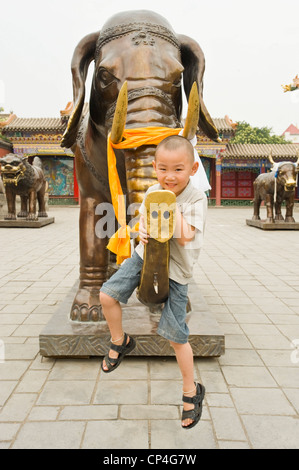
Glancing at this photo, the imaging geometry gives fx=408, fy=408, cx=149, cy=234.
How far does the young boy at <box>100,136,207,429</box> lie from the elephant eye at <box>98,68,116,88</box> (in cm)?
94

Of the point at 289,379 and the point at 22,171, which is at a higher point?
the point at 22,171

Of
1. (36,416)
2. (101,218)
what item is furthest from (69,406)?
(101,218)

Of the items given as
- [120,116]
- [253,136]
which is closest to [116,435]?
[120,116]

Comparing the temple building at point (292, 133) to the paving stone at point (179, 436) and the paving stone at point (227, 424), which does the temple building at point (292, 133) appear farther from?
the paving stone at point (179, 436)

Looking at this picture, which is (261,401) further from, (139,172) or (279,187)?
(279,187)

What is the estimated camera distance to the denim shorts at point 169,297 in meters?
1.69

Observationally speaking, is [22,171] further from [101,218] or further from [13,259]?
[101,218]

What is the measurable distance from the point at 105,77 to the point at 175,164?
109 cm

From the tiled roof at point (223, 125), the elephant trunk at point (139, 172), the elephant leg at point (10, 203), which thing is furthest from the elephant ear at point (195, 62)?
the tiled roof at point (223, 125)

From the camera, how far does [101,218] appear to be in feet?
9.69

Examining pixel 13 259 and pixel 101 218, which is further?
pixel 13 259

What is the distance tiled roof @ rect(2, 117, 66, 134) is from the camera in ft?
65.8

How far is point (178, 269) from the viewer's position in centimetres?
170
